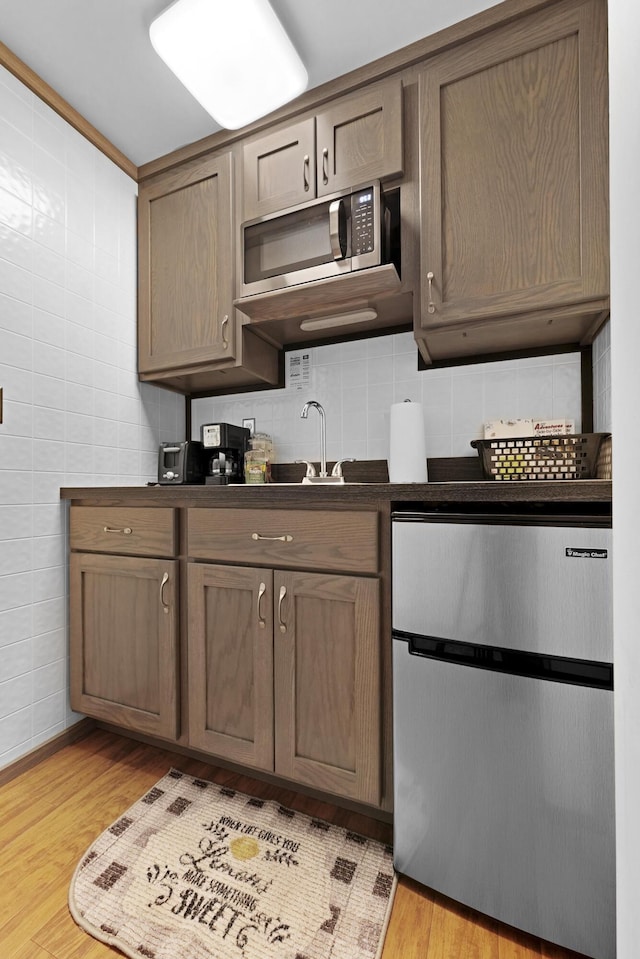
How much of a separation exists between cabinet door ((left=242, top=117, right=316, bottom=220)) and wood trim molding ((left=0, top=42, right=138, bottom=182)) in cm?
61

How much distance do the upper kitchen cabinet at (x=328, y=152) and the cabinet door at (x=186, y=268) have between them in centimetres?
15

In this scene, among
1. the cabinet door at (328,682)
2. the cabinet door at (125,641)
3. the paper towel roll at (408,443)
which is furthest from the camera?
the paper towel roll at (408,443)

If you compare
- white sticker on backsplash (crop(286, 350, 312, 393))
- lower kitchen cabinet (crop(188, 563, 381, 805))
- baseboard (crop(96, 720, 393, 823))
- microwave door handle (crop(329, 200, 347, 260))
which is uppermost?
microwave door handle (crop(329, 200, 347, 260))

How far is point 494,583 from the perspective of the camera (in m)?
1.00

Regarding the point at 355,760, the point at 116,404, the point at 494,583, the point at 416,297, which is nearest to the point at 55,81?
the point at 116,404

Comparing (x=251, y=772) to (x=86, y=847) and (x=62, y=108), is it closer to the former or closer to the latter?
(x=86, y=847)

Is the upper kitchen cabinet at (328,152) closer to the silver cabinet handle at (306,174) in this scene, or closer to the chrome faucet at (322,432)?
the silver cabinet handle at (306,174)

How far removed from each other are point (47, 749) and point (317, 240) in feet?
6.81

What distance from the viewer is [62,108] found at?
1740 millimetres

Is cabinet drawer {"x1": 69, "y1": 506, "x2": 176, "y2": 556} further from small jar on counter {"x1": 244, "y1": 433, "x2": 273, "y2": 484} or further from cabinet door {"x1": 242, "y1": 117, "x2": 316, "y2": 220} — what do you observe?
cabinet door {"x1": 242, "y1": 117, "x2": 316, "y2": 220}

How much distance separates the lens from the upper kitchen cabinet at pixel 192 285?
1.86 metres

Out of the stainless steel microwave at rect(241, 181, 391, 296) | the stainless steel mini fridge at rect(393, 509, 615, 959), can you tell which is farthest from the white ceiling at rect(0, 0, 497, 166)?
the stainless steel mini fridge at rect(393, 509, 615, 959)

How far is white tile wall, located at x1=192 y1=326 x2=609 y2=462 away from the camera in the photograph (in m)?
1.65

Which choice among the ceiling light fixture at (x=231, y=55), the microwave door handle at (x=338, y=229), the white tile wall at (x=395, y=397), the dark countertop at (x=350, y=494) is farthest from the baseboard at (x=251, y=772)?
the ceiling light fixture at (x=231, y=55)
